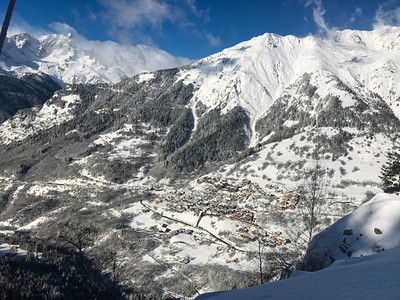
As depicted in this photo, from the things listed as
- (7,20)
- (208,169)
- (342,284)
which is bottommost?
(342,284)

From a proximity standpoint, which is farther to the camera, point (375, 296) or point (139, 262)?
→ point (139, 262)

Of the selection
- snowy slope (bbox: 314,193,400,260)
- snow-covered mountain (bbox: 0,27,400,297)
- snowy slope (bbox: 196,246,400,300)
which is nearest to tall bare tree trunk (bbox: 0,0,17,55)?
snowy slope (bbox: 196,246,400,300)

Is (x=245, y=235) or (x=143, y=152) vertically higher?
(x=143, y=152)

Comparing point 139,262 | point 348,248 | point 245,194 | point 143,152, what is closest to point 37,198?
point 143,152

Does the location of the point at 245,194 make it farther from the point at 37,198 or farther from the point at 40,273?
the point at 37,198

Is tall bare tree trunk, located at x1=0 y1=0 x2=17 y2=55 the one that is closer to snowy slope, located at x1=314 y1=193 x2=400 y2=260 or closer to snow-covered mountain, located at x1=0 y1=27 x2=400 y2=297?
snow-covered mountain, located at x1=0 y1=27 x2=400 y2=297

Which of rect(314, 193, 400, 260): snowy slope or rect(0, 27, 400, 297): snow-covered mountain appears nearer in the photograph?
rect(314, 193, 400, 260): snowy slope

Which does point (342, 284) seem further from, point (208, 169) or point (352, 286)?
point (208, 169)

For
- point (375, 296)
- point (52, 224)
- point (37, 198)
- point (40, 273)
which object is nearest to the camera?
point (375, 296)

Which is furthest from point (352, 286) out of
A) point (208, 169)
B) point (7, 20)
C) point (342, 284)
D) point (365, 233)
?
point (208, 169)

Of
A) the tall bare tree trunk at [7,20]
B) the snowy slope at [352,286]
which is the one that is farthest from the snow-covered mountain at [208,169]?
the tall bare tree trunk at [7,20]

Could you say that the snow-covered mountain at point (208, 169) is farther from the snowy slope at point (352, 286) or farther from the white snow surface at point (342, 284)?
the snowy slope at point (352, 286)
